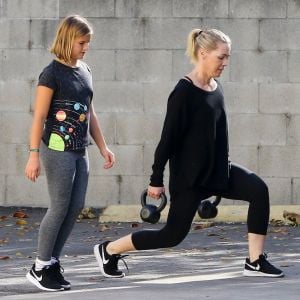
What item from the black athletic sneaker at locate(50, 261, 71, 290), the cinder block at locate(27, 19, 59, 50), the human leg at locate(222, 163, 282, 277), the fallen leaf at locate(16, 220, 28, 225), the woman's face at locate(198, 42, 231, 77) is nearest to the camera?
the black athletic sneaker at locate(50, 261, 71, 290)

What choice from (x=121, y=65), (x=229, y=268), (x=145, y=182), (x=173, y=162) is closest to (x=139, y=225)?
(x=145, y=182)

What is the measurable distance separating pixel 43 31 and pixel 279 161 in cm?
259

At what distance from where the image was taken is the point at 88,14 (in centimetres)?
1146

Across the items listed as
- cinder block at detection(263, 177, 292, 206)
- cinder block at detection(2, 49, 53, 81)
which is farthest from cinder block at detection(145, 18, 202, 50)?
cinder block at detection(263, 177, 292, 206)

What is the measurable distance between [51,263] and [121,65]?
483 cm

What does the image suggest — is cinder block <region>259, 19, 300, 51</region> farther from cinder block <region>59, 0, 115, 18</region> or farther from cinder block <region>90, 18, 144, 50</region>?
cinder block <region>59, 0, 115, 18</region>

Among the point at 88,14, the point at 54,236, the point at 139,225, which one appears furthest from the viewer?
the point at 88,14

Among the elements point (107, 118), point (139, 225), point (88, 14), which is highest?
point (88, 14)

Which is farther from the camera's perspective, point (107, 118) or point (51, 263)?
point (107, 118)

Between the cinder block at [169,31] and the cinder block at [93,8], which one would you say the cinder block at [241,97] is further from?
the cinder block at [93,8]

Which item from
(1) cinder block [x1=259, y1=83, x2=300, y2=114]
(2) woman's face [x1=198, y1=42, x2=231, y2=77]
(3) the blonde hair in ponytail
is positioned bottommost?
(1) cinder block [x1=259, y1=83, x2=300, y2=114]

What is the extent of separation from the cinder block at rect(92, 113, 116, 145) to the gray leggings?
454 cm

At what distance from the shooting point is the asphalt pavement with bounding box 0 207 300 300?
6.53 m

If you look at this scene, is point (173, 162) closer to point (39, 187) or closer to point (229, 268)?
point (229, 268)
